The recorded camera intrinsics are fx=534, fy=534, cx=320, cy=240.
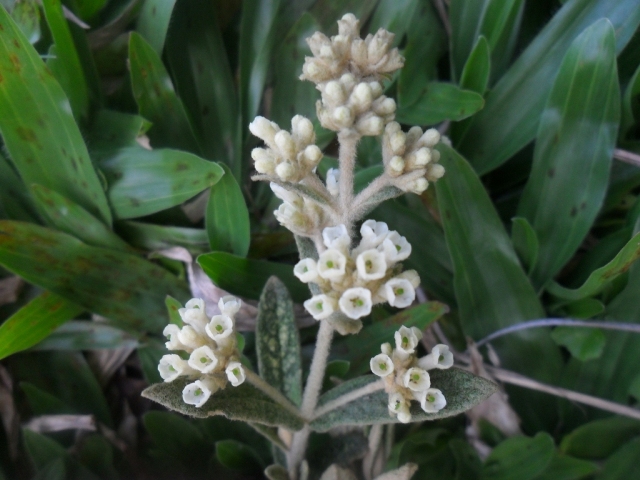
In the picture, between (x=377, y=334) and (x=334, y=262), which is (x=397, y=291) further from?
(x=377, y=334)

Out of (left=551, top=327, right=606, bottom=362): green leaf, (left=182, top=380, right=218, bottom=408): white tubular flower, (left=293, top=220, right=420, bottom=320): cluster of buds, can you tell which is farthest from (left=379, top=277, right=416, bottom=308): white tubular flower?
(left=551, top=327, right=606, bottom=362): green leaf

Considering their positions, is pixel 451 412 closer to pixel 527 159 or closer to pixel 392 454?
pixel 392 454

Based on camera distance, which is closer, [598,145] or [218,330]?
[218,330]

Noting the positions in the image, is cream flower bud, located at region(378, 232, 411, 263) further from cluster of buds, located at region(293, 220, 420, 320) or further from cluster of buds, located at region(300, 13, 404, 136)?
cluster of buds, located at region(300, 13, 404, 136)

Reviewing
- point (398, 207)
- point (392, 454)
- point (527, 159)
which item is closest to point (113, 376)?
point (392, 454)

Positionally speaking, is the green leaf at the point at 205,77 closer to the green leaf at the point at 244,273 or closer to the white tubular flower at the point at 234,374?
the green leaf at the point at 244,273

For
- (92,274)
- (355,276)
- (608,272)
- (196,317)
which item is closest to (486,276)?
(608,272)
